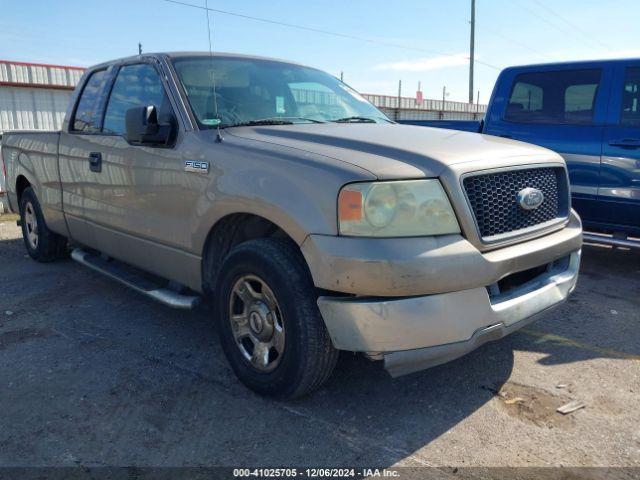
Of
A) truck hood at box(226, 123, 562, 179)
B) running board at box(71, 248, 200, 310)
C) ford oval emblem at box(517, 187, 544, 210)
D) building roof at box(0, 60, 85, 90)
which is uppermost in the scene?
building roof at box(0, 60, 85, 90)

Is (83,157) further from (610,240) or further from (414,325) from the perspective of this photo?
(610,240)

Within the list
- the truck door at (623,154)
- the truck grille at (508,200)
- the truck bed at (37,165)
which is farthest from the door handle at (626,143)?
the truck bed at (37,165)

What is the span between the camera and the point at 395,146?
278 centimetres

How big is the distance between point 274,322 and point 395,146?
1118 millimetres

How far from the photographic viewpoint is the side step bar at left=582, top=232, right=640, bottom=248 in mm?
Result: 5004

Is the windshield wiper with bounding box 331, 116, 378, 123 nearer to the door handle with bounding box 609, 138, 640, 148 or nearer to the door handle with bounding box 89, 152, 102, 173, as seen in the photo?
the door handle with bounding box 89, 152, 102, 173

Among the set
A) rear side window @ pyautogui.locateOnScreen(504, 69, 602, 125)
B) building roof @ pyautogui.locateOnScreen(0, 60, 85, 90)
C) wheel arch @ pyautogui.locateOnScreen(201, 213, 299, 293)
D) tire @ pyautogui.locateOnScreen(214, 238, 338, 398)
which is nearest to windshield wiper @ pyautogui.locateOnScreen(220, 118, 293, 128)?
wheel arch @ pyautogui.locateOnScreen(201, 213, 299, 293)

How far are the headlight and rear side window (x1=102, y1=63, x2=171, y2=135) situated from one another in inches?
67.7

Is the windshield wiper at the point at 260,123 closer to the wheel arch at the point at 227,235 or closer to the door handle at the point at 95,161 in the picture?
the wheel arch at the point at 227,235

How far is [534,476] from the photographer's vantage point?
7.78ft

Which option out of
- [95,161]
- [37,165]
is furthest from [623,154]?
[37,165]

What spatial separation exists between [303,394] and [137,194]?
1886mm

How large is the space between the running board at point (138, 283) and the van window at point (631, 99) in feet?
14.1

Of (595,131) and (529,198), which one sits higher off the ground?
(595,131)
